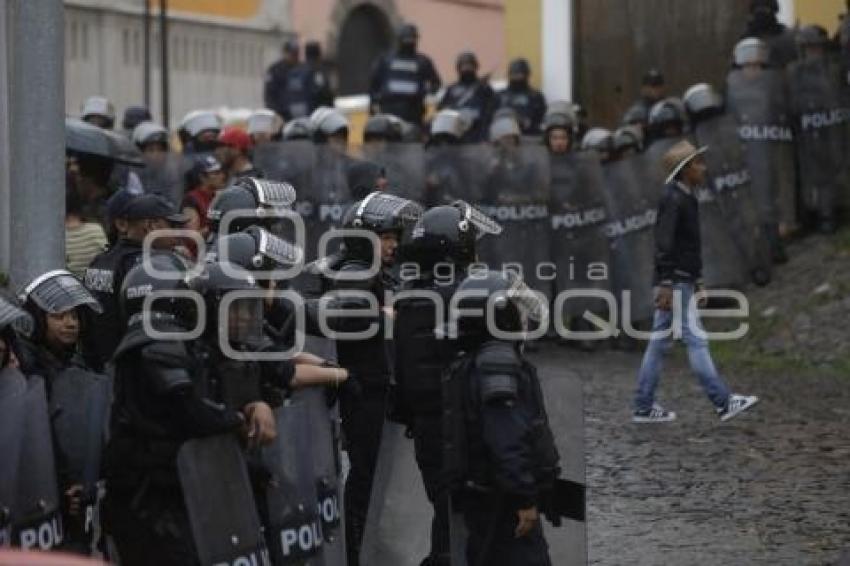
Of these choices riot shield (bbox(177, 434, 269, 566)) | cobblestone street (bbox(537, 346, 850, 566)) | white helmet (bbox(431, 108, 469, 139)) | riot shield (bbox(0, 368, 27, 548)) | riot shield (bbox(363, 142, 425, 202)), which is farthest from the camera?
white helmet (bbox(431, 108, 469, 139))

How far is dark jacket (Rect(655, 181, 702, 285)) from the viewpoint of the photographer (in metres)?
14.2

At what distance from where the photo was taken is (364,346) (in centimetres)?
991

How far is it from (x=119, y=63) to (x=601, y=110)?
11945 millimetres

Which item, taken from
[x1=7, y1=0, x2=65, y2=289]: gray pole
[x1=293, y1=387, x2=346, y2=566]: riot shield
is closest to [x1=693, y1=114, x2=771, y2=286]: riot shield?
[x1=7, y1=0, x2=65, y2=289]: gray pole

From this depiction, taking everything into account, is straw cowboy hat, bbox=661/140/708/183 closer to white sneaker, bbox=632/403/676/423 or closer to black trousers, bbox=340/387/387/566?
white sneaker, bbox=632/403/676/423

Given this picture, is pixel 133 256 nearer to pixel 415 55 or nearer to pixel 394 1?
pixel 415 55

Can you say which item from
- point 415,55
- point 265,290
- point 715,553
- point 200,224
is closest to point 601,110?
point 415,55

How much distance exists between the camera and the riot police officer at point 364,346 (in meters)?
9.66

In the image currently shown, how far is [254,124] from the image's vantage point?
18969 millimetres

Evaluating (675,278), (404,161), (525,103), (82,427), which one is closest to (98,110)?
(404,161)

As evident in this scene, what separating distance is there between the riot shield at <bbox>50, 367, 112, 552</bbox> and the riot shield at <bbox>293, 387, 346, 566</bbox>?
75 centimetres

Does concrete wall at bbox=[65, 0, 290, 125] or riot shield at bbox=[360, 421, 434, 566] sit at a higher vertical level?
concrete wall at bbox=[65, 0, 290, 125]

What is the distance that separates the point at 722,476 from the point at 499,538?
13.6 ft

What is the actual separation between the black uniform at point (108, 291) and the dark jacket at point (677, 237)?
500 centimetres
